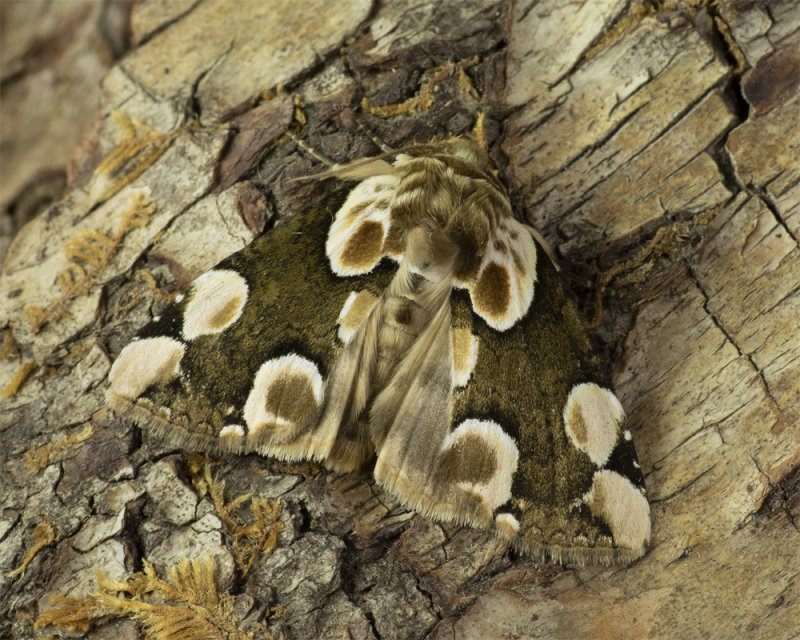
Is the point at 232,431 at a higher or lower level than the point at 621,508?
higher

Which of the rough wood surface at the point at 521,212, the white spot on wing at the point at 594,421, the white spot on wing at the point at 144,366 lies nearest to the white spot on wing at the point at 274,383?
the rough wood surface at the point at 521,212

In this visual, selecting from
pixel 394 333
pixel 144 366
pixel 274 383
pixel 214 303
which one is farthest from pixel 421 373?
pixel 144 366

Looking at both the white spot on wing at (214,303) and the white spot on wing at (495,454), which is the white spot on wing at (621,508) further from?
the white spot on wing at (214,303)

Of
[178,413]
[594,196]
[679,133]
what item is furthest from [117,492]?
[679,133]

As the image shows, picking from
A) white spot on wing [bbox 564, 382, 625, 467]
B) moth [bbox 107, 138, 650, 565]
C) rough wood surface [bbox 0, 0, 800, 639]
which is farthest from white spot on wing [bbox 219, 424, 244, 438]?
white spot on wing [bbox 564, 382, 625, 467]

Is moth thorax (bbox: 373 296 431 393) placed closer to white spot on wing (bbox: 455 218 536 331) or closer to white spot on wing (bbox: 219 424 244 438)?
white spot on wing (bbox: 455 218 536 331)

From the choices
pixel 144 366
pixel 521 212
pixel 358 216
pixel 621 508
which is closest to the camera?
pixel 621 508

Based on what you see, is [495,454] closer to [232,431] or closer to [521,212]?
[232,431]
